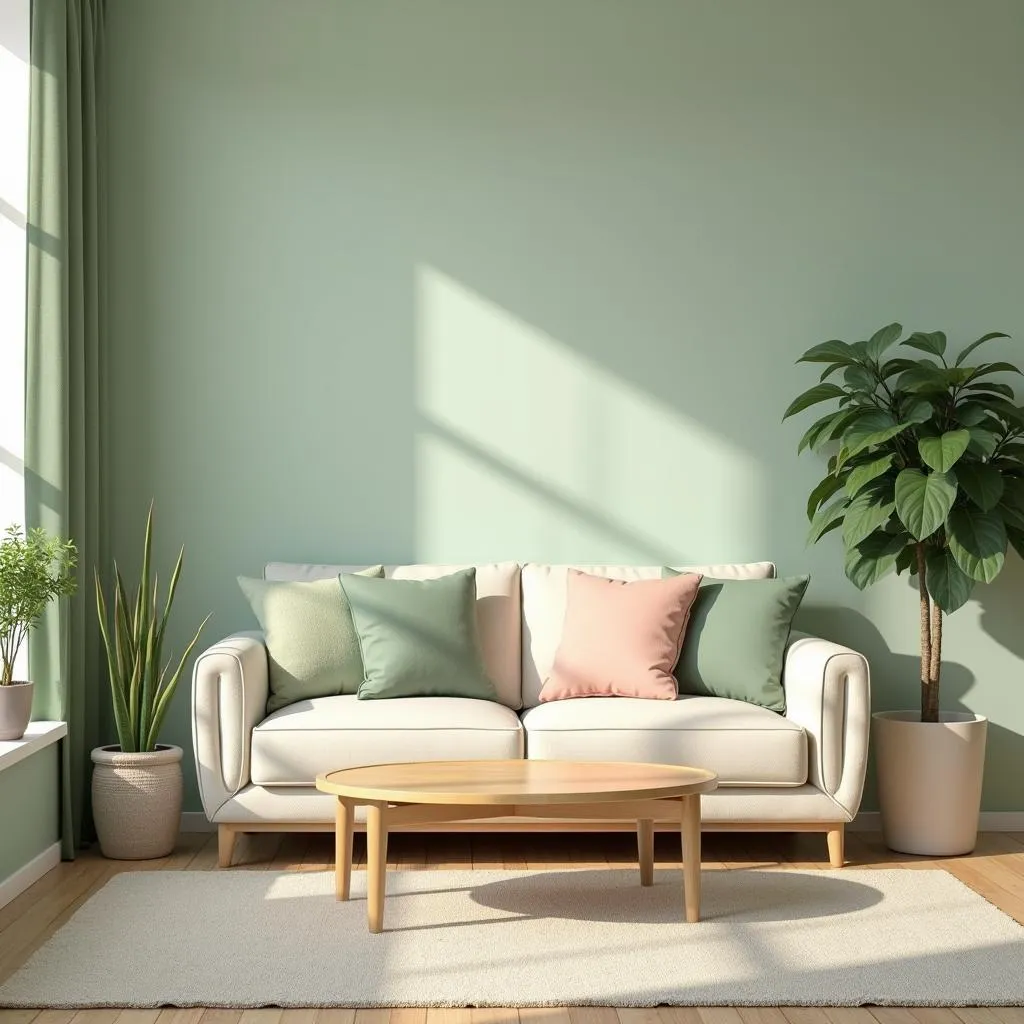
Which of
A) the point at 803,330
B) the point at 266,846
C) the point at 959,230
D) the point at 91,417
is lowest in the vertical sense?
the point at 266,846

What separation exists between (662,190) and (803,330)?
75 centimetres

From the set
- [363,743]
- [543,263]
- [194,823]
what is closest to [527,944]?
[363,743]

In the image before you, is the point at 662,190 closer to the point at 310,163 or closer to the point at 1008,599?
the point at 310,163

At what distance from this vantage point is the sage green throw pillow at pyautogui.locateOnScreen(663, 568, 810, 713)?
419cm

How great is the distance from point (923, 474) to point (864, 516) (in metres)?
0.23

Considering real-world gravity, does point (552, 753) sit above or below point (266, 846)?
above

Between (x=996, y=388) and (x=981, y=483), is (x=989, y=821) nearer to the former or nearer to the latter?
(x=981, y=483)

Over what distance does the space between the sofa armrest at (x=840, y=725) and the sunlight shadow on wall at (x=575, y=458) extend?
91cm

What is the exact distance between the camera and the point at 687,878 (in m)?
3.22

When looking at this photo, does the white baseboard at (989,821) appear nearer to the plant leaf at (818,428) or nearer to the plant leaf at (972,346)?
the plant leaf at (818,428)

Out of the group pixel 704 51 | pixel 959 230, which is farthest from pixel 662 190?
pixel 959 230

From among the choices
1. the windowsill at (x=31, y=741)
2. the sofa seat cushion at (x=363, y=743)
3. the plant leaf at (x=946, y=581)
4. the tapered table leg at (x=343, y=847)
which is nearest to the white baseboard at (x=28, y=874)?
the windowsill at (x=31, y=741)

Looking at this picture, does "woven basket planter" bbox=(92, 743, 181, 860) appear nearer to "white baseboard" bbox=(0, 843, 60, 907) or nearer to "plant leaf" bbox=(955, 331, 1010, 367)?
"white baseboard" bbox=(0, 843, 60, 907)

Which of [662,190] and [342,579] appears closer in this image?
[342,579]
